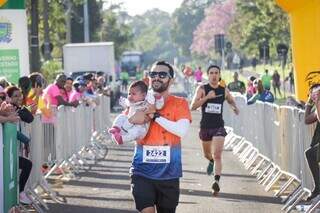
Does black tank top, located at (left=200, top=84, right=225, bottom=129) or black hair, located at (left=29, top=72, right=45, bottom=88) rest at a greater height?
black hair, located at (left=29, top=72, right=45, bottom=88)

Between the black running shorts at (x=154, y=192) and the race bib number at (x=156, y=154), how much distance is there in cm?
18

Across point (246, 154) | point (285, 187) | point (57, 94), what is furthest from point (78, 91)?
point (285, 187)

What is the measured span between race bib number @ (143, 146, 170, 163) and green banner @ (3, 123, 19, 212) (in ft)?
8.69

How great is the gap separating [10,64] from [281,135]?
5.77m

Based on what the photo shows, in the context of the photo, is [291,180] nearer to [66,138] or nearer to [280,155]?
[280,155]

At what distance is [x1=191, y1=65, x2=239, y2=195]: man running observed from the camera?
1379 centimetres

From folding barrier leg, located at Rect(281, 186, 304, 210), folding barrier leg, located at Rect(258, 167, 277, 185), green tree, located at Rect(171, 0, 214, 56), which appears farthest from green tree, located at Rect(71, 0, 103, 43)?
green tree, located at Rect(171, 0, 214, 56)

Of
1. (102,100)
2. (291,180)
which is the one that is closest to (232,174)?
(291,180)

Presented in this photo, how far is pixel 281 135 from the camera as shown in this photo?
13.7 m

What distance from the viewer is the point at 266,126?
52.3ft

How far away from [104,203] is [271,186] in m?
2.79

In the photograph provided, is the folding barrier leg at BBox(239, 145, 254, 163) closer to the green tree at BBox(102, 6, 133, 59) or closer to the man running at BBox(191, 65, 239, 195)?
the man running at BBox(191, 65, 239, 195)

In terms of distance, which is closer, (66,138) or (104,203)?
(104,203)

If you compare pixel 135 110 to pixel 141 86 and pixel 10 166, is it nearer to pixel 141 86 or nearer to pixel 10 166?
pixel 141 86
